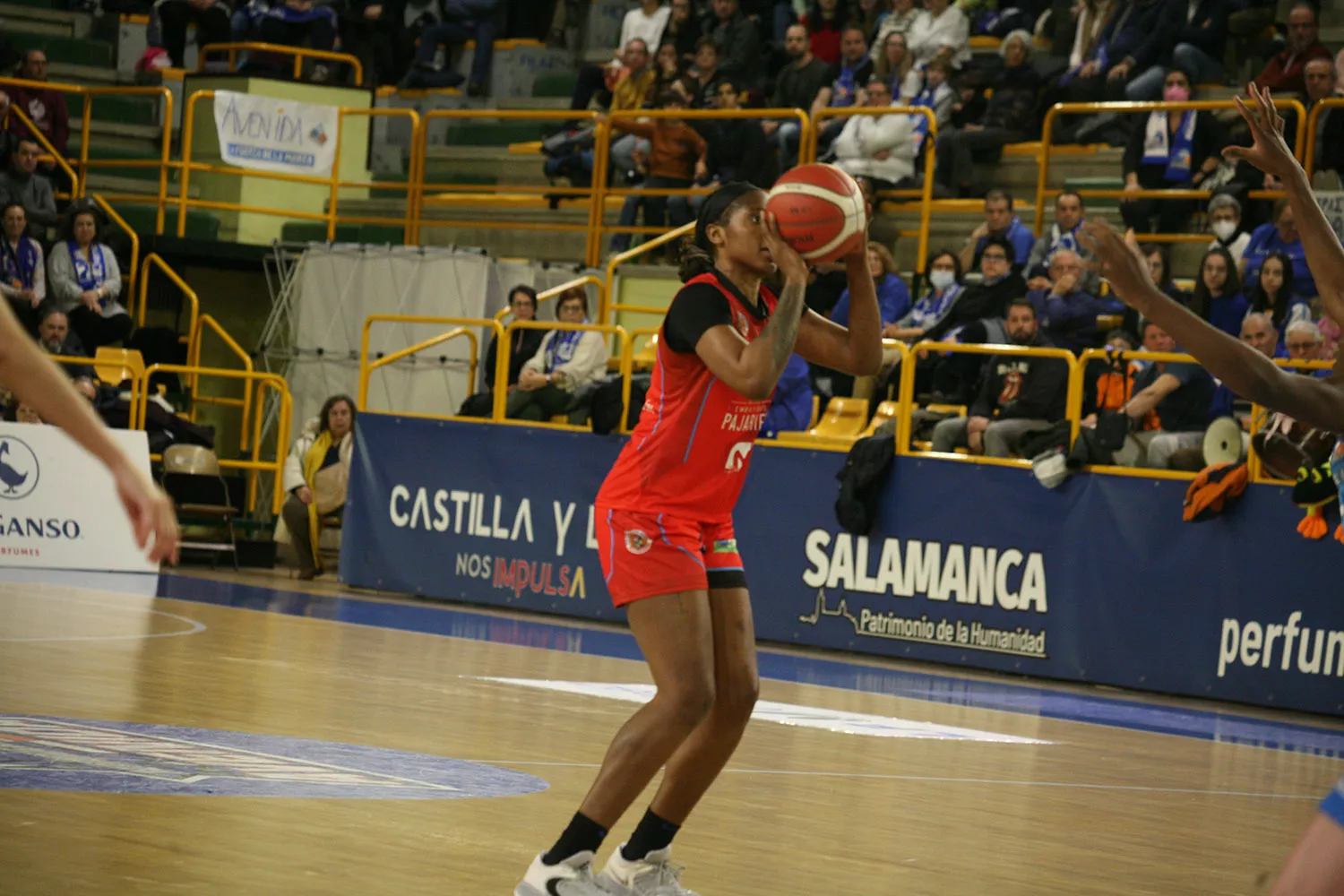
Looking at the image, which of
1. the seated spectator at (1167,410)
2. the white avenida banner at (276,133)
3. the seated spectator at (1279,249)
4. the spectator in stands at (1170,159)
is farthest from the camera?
the white avenida banner at (276,133)

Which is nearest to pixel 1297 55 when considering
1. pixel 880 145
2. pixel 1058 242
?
pixel 1058 242

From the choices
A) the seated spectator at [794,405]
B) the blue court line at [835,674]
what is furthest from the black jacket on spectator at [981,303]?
the blue court line at [835,674]

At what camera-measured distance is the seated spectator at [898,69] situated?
1864cm

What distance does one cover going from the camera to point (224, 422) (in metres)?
22.2

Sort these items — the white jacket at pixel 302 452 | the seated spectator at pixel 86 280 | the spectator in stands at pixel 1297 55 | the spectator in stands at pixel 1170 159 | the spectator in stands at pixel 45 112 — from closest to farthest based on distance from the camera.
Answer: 1. the spectator in stands at pixel 1297 55
2. the spectator in stands at pixel 1170 159
3. the white jacket at pixel 302 452
4. the seated spectator at pixel 86 280
5. the spectator in stands at pixel 45 112

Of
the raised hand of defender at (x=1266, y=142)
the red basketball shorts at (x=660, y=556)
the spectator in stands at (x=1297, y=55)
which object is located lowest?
the red basketball shorts at (x=660, y=556)

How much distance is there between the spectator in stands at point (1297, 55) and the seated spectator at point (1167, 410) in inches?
147

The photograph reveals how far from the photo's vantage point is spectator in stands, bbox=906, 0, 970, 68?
18.8 m

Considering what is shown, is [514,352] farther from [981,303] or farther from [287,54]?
[287,54]

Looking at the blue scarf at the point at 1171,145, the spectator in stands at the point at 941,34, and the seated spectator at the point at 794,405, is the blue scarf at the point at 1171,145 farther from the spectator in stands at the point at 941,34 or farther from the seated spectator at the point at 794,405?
the seated spectator at the point at 794,405

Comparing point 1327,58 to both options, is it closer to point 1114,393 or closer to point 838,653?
point 1114,393

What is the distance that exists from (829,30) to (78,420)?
17817 millimetres

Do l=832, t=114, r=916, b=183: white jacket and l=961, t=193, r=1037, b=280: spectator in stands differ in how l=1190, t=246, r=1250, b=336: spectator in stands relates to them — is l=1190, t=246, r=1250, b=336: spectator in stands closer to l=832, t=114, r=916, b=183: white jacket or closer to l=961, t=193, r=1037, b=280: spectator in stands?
l=961, t=193, r=1037, b=280: spectator in stands

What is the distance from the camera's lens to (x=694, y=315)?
18.1 feet
